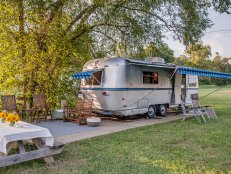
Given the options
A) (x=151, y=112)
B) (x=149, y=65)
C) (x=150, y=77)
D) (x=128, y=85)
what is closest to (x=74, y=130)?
(x=128, y=85)

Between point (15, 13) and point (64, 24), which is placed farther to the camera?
point (64, 24)

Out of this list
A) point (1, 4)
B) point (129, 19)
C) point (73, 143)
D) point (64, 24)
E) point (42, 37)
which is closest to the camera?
point (73, 143)

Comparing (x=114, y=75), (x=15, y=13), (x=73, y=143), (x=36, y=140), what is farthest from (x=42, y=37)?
(x=36, y=140)

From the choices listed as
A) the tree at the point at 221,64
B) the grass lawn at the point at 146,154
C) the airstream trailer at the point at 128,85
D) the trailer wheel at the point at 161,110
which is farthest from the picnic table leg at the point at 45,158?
the tree at the point at 221,64

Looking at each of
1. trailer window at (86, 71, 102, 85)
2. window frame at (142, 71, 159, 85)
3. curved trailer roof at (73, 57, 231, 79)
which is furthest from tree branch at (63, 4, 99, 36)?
window frame at (142, 71, 159, 85)

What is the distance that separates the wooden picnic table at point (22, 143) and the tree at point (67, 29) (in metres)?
5.30

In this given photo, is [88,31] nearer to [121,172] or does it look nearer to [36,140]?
[36,140]

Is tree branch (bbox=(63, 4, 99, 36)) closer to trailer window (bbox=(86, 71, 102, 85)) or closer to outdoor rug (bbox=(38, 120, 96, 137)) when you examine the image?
→ trailer window (bbox=(86, 71, 102, 85))

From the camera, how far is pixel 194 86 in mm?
14078

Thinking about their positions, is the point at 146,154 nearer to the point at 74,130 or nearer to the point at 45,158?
the point at 45,158

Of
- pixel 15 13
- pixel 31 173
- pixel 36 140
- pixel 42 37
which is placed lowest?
pixel 31 173

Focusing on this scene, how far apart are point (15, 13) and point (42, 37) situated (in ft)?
4.37

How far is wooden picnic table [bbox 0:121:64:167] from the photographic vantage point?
15.0ft

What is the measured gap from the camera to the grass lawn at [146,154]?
187 inches
